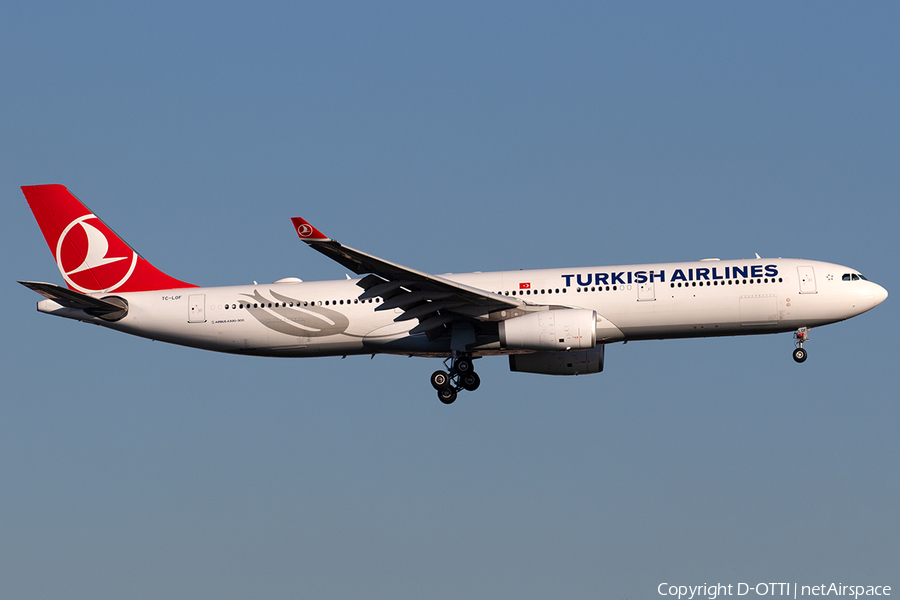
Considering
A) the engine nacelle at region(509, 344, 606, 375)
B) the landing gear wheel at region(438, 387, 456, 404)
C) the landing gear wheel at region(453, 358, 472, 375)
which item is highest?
the engine nacelle at region(509, 344, 606, 375)

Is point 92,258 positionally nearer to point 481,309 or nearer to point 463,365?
point 463,365

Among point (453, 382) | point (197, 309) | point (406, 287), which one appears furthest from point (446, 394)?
point (197, 309)

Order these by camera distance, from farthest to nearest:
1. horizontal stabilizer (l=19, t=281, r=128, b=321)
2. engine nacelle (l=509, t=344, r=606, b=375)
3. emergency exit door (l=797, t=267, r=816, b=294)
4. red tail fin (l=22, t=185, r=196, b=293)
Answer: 1. red tail fin (l=22, t=185, r=196, b=293)
2. engine nacelle (l=509, t=344, r=606, b=375)
3. emergency exit door (l=797, t=267, r=816, b=294)
4. horizontal stabilizer (l=19, t=281, r=128, b=321)

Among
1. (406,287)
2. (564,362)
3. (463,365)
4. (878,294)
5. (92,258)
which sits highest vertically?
(92,258)

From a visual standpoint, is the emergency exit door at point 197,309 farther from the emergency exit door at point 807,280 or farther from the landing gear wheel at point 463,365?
the emergency exit door at point 807,280

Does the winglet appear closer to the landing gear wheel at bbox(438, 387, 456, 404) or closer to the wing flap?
the wing flap

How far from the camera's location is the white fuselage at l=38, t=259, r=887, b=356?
1451 inches

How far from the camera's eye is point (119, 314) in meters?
40.0

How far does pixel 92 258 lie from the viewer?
1645 inches

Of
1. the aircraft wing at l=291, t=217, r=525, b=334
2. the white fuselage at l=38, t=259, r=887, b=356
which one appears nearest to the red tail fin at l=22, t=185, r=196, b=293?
the white fuselage at l=38, t=259, r=887, b=356

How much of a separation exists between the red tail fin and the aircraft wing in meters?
9.45

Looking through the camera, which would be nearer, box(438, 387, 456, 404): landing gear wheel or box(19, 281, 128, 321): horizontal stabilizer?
box(19, 281, 128, 321): horizontal stabilizer

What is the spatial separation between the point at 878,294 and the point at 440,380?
15532mm

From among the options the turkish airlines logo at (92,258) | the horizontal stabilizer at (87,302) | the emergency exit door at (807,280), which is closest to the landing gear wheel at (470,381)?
the emergency exit door at (807,280)
